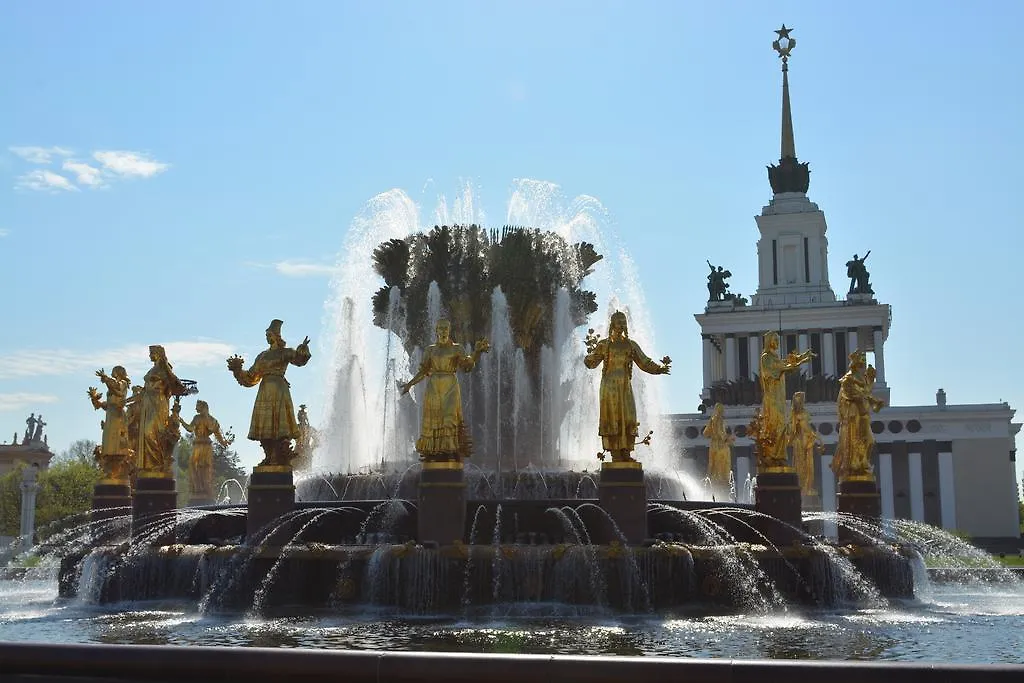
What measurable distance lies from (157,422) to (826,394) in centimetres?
6151

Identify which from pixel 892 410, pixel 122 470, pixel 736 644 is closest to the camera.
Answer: pixel 736 644

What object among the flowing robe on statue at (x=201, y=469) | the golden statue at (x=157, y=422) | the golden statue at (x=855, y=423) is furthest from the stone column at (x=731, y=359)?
the golden statue at (x=157, y=422)

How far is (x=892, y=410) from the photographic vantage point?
7206 cm

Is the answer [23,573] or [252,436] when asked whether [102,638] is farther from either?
[23,573]

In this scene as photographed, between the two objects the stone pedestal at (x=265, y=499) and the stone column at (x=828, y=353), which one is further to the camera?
the stone column at (x=828, y=353)

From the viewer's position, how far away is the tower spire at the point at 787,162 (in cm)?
8988

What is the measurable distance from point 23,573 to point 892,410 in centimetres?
5875

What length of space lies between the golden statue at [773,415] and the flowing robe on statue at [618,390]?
9.07 ft

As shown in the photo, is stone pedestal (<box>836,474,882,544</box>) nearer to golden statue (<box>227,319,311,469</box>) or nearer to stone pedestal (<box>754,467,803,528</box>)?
stone pedestal (<box>754,467,803,528</box>)

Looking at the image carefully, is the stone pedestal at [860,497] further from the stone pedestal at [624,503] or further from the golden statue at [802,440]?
the golden statue at [802,440]

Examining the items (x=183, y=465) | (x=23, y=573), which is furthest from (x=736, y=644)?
(x=183, y=465)

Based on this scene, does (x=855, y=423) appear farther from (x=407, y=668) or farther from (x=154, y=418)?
(x=407, y=668)

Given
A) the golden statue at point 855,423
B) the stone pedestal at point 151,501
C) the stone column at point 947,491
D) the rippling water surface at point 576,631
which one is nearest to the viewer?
the rippling water surface at point 576,631

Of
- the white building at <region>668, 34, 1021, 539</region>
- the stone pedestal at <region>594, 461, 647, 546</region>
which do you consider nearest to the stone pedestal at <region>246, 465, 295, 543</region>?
the stone pedestal at <region>594, 461, 647, 546</region>
